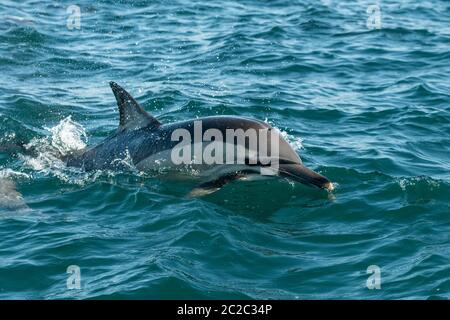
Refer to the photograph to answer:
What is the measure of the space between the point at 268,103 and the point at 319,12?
Answer: 31.1ft

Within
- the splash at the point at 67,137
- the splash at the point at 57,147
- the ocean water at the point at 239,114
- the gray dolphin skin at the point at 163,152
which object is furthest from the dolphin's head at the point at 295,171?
the splash at the point at 67,137

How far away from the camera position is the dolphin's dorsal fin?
42.9ft

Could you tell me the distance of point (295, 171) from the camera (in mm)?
11727

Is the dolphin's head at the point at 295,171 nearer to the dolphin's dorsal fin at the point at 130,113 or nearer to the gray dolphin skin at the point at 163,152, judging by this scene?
the gray dolphin skin at the point at 163,152

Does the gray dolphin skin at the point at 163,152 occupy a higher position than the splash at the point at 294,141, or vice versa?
the splash at the point at 294,141

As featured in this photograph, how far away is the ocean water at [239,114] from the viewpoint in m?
9.92

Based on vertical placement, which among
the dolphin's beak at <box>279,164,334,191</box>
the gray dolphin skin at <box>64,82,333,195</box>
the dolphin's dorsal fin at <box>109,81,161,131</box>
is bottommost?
the dolphin's beak at <box>279,164,334,191</box>

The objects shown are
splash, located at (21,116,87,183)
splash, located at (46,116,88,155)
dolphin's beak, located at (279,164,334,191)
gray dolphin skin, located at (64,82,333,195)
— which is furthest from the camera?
splash, located at (46,116,88,155)

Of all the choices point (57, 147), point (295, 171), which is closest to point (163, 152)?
point (295, 171)

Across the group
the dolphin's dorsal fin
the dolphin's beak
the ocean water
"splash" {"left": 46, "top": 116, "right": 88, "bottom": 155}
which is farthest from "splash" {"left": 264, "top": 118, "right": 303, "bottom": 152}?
"splash" {"left": 46, "top": 116, "right": 88, "bottom": 155}

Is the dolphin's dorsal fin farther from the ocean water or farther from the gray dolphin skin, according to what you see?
the ocean water

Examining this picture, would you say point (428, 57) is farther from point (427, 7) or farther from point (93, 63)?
point (93, 63)
